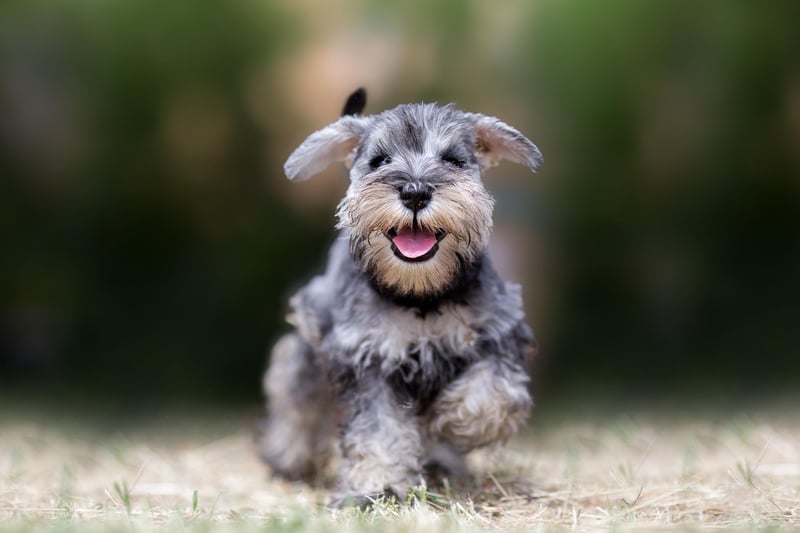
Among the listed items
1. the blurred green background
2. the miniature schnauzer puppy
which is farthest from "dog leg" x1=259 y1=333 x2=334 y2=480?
the blurred green background

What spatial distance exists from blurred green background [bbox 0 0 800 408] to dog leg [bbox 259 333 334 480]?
1.78 m

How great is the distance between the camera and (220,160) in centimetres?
657

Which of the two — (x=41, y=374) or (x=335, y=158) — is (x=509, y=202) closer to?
(x=335, y=158)

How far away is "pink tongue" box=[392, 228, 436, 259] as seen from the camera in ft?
11.6

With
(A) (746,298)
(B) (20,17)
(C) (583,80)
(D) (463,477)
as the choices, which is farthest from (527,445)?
(B) (20,17)

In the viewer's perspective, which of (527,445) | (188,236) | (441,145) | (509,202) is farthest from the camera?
(188,236)

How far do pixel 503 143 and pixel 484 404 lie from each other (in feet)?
3.52

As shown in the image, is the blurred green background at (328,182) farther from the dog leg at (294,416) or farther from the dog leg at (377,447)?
the dog leg at (377,447)

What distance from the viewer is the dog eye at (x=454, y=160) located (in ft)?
12.2

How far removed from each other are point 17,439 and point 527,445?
299 centimetres

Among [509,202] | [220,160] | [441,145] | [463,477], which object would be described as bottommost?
[463,477]

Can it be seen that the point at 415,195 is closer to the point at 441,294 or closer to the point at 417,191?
the point at 417,191

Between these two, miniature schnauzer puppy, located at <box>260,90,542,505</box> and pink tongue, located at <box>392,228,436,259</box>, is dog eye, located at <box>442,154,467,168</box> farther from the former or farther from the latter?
pink tongue, located at <box>392,228,436,259</box>

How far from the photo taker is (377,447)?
3.69 meters
